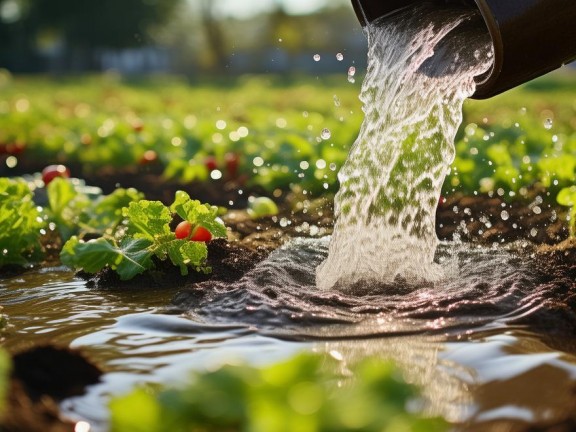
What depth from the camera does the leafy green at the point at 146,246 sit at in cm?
388

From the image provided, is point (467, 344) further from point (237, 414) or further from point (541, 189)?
point (541, 189)

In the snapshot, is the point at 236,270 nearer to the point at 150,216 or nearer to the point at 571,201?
the point at 150,216

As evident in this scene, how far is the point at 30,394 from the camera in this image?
239cm

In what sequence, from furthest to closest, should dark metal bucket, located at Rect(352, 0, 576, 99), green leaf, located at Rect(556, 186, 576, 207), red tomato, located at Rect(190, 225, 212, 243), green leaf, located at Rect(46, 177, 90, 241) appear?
green leaf, located at Rect(46, 177, 90, 241)
green leaf, located at Rect(556, 186, 576, 207)
red tomato, located at Rect(190, 225, 212, 243)
dark metal bucket, located at Rect(352, 0, 576, 99)

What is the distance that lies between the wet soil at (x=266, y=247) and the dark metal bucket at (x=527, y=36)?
870 mm

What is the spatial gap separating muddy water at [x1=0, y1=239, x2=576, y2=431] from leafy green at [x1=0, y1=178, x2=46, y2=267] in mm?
347

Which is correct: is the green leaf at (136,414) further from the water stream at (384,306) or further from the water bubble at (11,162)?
the water bubble at (11,162)

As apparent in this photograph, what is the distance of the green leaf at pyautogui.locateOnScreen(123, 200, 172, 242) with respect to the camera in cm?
389

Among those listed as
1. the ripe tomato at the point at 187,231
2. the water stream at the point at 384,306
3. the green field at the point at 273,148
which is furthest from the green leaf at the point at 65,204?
the green field at the point at 273,148

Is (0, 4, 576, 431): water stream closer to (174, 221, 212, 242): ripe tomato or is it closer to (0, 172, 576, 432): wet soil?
(0, 172, 576, 432): wet soil

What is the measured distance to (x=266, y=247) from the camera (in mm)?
4602

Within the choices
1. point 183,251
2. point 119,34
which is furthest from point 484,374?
point 119,34

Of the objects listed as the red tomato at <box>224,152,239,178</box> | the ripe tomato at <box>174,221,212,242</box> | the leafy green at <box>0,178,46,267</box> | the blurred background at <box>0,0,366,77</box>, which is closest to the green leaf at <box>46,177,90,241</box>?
the leafy green at <box>0,178,46,267</box>

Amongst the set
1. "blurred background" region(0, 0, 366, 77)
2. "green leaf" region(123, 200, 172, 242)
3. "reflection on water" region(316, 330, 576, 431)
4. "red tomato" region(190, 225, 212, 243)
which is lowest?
"reflection on water" region(316, 330, 576, 431)
